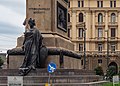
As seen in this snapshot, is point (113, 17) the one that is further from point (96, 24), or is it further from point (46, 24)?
point (46, 24)

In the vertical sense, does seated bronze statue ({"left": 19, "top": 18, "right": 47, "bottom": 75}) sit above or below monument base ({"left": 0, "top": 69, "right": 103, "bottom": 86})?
above

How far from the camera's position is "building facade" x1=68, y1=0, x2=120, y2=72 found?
118m

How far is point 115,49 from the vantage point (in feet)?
386

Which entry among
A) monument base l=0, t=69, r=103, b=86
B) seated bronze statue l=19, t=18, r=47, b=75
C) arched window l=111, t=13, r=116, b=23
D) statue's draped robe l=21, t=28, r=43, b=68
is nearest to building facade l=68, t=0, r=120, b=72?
arched window l=111, t=13, r=116, b=23

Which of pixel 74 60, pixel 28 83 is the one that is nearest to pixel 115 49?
pixel 74 60

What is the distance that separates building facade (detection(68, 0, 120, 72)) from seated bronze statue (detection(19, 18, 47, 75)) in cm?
8849

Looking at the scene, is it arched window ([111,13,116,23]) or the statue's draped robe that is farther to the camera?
arched window ([111,13,116,23])

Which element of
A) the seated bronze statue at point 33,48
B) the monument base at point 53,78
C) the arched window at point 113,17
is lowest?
the monument base at point 53,78

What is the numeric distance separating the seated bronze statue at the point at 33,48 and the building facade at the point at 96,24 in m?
88.5

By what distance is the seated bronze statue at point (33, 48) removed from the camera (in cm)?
2842

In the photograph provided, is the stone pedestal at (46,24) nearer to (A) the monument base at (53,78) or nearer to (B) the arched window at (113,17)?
(A) the monument base at (53,78)

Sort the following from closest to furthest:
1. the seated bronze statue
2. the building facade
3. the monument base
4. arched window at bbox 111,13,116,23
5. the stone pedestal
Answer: the monument base, the seated bronze statue, the stone pedestal, the building facade, arched window at bbox 111,13,116,23

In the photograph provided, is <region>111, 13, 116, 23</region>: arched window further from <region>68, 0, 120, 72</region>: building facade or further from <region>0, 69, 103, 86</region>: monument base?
<region>0, 69, 103, 86</region>: monument base

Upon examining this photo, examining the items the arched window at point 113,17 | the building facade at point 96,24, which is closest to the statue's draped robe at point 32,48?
the building facade at point 96,24
